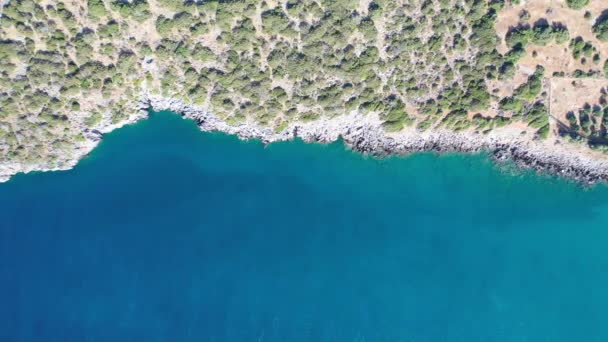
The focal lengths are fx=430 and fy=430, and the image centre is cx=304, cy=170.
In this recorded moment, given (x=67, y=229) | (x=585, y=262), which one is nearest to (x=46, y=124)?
(x=67, y=229)

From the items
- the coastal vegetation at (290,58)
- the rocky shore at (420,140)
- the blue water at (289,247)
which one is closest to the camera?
the coastal vegetation at (290,58)

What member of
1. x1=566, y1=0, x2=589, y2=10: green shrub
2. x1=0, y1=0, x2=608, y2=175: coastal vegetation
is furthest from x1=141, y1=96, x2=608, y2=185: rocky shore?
x1=566, y1=0, x2=589, y2=10: green shrub

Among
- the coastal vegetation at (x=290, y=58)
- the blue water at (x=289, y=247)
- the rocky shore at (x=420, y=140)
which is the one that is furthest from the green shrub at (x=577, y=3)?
the blue water at (x=289, y=247)

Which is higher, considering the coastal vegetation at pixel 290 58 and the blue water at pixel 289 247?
the coastal vegetation at pixel 290 58

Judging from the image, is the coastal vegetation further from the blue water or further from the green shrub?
the blue water

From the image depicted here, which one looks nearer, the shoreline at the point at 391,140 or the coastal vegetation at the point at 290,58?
the coastal vegetation at the point at 290,58

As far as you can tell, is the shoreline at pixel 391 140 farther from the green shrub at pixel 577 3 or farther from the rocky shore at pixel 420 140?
the green shrub at pixel 577 3

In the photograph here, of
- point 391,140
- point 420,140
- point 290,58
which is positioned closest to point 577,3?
point 420,140

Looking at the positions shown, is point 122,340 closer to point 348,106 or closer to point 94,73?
point 94,73
